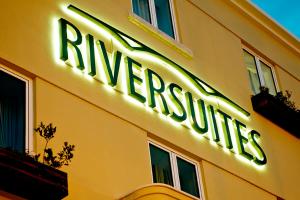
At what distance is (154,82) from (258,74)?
15.5 feet

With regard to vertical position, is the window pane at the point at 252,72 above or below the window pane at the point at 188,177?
above

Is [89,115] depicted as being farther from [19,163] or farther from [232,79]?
[232,79]

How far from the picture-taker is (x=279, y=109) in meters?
14.8

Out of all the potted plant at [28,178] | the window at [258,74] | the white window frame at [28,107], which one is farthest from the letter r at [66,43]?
the window at [258,74]

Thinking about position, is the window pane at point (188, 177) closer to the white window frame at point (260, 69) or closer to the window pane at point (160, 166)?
the window pane at point (160, 166)

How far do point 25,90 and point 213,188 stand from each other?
3834 millimetres

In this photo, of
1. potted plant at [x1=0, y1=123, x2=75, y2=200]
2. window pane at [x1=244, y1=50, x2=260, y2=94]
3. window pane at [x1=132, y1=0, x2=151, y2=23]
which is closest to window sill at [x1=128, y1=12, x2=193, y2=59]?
window pane at [x1=132, y1=0, x2=151, y2=23]

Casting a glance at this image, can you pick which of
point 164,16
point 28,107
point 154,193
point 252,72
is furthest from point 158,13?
point 154,193

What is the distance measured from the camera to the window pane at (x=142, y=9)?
13.0m

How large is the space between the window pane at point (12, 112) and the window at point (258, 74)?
7.14 meters

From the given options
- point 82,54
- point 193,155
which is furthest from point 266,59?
point 82,54

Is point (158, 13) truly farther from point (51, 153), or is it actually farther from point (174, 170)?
point (51, 153)

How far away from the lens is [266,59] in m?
16.5

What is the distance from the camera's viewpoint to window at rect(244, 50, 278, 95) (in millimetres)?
15602
